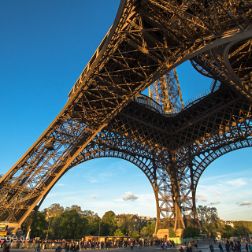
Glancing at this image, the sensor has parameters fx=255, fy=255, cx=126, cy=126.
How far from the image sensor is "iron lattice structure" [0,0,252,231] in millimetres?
16625

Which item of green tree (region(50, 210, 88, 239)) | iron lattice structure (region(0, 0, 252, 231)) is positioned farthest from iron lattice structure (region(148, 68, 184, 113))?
green tree (region(50, 210, 88, 239))

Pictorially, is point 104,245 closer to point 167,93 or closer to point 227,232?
point 167,93

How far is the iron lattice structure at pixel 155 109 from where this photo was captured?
54.5ft

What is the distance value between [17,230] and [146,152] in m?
20.7

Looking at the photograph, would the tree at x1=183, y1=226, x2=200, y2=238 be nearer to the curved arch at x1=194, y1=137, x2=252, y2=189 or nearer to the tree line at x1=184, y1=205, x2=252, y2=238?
the curved arch at x1=194, y1=137, x2=252, y2=189

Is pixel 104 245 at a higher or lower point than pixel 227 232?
lower

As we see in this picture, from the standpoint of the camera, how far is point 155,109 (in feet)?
116

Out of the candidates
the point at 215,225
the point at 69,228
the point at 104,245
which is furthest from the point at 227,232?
the point at 104,245

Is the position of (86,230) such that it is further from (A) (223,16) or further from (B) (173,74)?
(A) (223,16)

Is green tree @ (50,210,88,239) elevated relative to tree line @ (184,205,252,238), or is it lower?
lower

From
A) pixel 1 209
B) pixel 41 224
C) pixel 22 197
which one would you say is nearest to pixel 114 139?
pixel 22 197

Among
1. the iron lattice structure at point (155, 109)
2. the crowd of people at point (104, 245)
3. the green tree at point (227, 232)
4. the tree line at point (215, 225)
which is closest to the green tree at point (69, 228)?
the crowd of people at point (104, 245)

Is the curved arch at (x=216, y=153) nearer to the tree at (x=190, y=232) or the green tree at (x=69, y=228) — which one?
the tree at (x=190, y=232)

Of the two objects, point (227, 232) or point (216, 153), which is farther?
point (227, 232)
